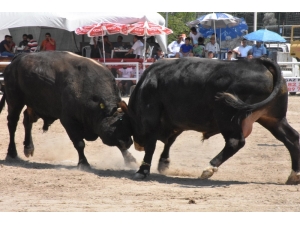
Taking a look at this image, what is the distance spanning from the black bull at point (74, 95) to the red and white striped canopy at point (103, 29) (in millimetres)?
10419

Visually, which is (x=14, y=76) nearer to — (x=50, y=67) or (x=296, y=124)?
(x=50, y=67)

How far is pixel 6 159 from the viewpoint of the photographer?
10.5 metres

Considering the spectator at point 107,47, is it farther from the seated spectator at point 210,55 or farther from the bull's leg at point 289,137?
the bull's leg at point 289,137

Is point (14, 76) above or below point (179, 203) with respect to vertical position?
above

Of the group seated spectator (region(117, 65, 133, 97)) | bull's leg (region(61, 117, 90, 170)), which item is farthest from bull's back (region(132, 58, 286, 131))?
seated spectator (region(117, 65, 133, 97))

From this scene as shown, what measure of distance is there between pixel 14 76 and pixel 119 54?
36.7ft

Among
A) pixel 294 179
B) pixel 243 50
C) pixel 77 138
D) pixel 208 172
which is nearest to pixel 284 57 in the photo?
pixel 243 50

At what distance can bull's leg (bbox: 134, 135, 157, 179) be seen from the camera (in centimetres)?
901

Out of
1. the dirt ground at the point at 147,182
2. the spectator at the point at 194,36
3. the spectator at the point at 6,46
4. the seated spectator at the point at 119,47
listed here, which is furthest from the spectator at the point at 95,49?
the dirt ground at the point at 147,182

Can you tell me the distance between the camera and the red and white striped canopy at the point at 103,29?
20.9 metres

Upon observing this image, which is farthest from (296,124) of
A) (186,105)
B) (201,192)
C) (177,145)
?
(201,192)

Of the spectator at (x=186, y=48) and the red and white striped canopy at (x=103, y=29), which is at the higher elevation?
the red and white striped canopy at (x=103, y=29)

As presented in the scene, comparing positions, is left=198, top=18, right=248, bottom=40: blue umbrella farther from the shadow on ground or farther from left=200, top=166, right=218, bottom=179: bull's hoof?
left=200, top=166, right=218, bottom=179: bull's hoof

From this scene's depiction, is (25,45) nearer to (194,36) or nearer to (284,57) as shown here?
(194,36)
